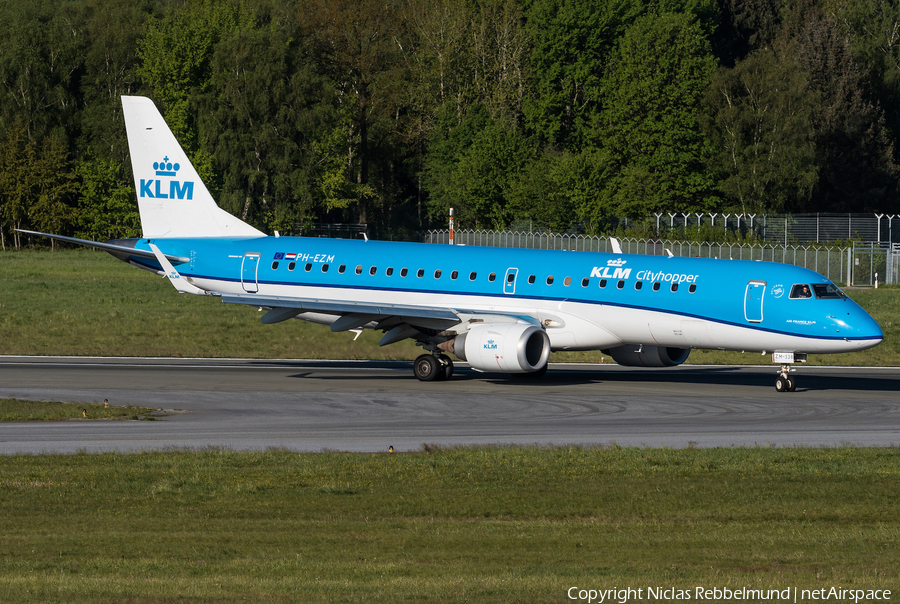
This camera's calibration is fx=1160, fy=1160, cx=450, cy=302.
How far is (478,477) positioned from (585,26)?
110m

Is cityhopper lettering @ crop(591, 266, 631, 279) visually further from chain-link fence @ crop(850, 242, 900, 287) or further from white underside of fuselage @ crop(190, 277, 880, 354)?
chain-link fence @ crop(850, 242, 900, 287)

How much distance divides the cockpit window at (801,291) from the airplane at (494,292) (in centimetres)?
4

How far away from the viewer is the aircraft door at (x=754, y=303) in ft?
106

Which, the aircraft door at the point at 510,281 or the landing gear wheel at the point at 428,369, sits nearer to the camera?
the aircraft door at the point at 510,281

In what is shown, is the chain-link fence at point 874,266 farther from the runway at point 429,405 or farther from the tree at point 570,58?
the tree at point 570,58

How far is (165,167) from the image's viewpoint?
42.3 meters

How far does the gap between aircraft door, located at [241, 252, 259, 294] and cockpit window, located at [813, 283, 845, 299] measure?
1823 centimetres

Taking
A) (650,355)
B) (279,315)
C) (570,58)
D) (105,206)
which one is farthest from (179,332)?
(570,58)

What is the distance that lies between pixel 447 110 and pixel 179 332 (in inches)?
3011

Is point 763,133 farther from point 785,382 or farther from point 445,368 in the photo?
point 445,368

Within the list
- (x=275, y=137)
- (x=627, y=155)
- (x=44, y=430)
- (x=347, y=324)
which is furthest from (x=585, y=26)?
(x=44, y=430)

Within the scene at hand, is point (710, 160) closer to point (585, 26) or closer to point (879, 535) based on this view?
point (585, 26)

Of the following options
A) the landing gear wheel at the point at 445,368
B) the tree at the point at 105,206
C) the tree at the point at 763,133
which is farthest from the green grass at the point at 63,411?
the tree at the point at 105,206

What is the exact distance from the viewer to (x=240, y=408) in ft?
96.1
